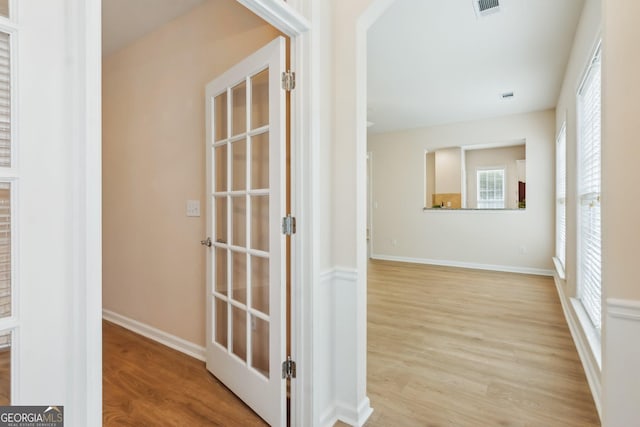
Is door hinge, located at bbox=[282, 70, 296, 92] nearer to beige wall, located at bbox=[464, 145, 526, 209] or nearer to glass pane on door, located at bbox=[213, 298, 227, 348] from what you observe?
glass pane on door, located at bbox=[213, 298, 227, 348]

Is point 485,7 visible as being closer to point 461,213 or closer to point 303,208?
point 303,208

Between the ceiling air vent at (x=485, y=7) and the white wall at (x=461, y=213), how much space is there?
11.2ft

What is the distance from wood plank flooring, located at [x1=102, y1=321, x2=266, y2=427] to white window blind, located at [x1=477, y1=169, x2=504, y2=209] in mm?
7812

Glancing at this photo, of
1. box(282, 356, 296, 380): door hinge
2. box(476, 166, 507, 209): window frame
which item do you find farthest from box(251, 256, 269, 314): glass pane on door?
box(476, 166, 507, 209): window frame

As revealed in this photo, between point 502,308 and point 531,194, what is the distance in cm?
264

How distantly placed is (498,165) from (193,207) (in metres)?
7.68

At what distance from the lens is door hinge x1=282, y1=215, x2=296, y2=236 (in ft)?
5.03

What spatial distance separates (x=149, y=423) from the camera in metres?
1.63

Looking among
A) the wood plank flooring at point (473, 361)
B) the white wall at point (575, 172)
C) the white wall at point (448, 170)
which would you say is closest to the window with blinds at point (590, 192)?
the white wall at point (575, 172)

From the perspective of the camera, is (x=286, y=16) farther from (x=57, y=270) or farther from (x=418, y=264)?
(x=418, y=264)

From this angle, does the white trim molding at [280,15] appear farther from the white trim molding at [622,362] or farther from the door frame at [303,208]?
the white trim molding at [622,362]

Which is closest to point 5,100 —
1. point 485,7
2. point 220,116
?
point 220,116

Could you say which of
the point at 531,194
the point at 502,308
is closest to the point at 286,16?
the point at 502,308

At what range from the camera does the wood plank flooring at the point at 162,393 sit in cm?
166
